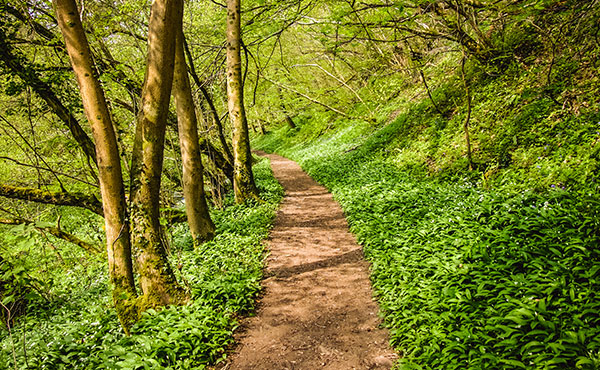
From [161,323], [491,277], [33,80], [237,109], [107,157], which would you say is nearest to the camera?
[491,277]

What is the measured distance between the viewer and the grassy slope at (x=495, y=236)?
2932mm

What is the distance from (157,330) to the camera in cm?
432

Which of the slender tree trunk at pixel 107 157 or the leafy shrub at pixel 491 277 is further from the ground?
the slender tree trunk at pixel 107 157

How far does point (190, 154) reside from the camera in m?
7.45

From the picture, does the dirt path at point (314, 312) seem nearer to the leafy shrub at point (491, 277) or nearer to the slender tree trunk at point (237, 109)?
the leafy shrub at point (491, 277)

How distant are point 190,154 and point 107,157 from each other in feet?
10.6

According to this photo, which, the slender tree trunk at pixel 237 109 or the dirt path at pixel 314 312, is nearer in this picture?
the dirt path at pixel 314 312

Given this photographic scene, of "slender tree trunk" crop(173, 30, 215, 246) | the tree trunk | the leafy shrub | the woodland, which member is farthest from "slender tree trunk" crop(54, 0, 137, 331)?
the leafy shrub

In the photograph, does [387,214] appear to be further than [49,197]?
No

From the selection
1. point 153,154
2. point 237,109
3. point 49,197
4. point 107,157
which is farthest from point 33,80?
point 237,109

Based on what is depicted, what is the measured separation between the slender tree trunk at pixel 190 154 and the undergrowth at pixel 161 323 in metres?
0.58

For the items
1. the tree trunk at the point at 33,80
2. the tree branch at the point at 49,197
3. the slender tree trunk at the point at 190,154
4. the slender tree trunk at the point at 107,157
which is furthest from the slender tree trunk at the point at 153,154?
the tree branch at the point at 49,197

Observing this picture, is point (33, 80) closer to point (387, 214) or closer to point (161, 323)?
point (161, 323)

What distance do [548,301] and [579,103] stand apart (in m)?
4.65
